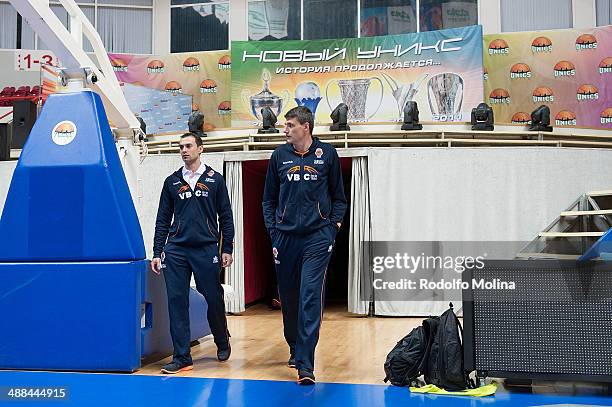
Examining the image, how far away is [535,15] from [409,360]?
12.6 metres

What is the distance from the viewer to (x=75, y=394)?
148 inches

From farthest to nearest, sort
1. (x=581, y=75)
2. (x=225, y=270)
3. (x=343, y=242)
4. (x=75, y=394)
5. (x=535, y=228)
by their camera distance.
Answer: (x=581, y=75)
(x=343, y=242)
(x=225, y=270)
(x=535, y=228)
(x=75, y=394)

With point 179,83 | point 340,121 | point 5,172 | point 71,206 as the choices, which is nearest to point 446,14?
point 179,83

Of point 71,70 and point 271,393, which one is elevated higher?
point 71,70

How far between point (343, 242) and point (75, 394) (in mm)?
A: 8219

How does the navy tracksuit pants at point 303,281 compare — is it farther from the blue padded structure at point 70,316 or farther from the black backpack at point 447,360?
the blue padded structure at point 70,316

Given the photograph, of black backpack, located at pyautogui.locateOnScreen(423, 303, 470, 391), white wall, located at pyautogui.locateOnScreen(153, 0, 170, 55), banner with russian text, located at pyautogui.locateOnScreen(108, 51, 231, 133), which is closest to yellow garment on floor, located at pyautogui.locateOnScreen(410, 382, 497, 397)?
black backpack, located at pyautogui.locateOnScreen(423, 303, 470, 391)

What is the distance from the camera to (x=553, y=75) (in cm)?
1307

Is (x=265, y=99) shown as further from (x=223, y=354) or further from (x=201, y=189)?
(x=223, y=354)

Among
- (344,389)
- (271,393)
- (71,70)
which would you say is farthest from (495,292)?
(71,70)

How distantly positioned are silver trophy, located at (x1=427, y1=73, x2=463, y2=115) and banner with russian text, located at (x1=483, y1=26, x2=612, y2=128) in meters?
1.24

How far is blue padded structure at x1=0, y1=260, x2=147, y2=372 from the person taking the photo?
455 cm

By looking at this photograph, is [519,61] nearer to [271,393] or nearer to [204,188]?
[204,188]

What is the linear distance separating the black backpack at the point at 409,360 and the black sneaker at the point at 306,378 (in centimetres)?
49
